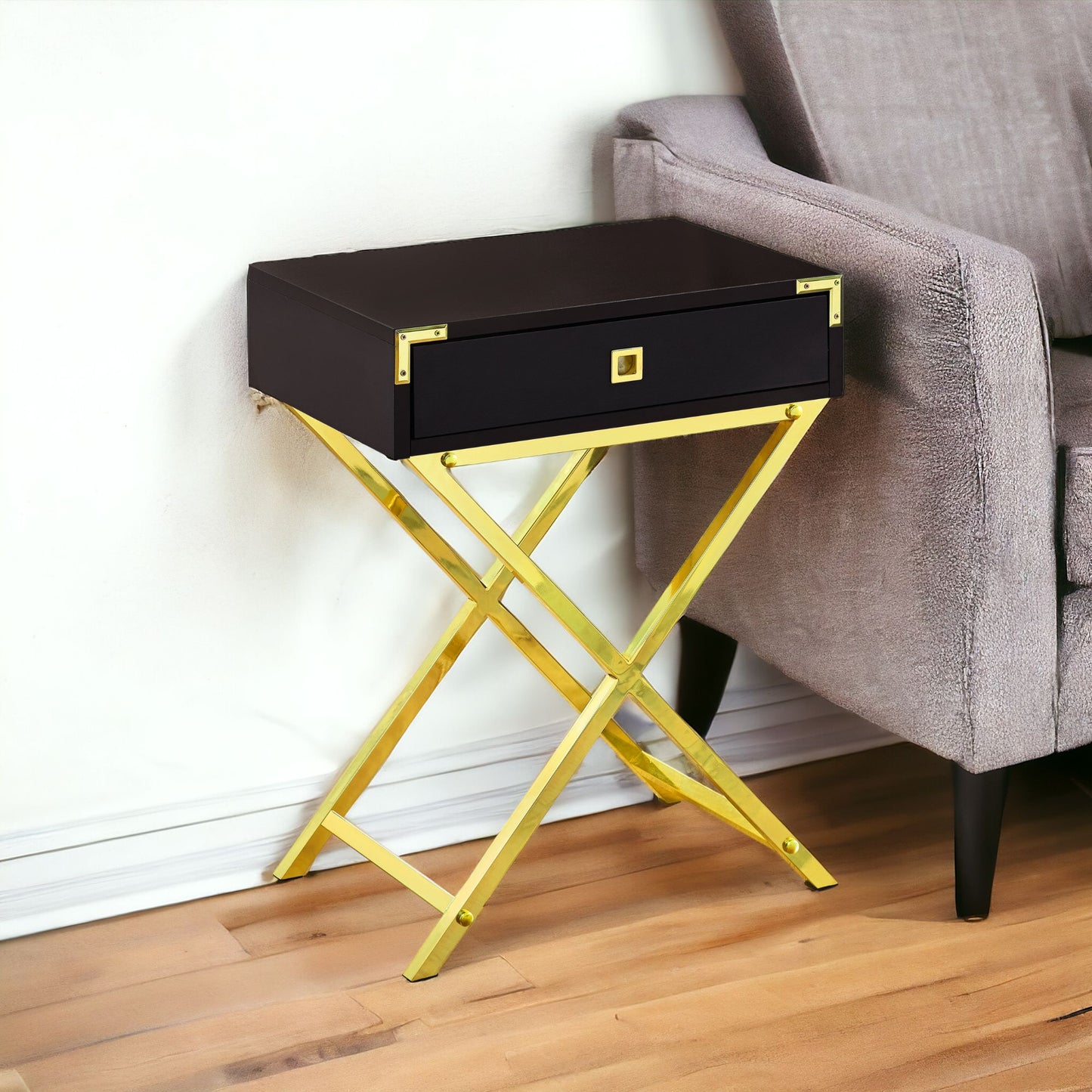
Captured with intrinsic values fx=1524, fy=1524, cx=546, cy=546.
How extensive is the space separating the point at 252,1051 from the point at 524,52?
1098 millimetres

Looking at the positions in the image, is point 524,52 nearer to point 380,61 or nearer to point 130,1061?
point 380,61

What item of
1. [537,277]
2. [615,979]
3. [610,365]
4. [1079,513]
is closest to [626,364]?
[610,365]

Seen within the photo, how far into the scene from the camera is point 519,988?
149 centimetres

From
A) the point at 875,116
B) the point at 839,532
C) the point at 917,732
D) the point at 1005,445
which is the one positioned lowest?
the point at 917,732

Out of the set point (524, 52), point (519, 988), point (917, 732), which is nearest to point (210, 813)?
point (519, 988)

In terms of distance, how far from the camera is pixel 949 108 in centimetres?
180

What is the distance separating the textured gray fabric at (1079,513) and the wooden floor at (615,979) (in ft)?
1.28

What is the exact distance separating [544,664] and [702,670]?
0.38 metres

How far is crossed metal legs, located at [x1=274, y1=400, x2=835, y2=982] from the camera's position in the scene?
4.67 ft

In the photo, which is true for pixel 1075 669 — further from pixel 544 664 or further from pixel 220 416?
pixel 220 416

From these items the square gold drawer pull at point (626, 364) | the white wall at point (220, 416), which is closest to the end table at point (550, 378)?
the square gold drawer pull at point (626, 364)

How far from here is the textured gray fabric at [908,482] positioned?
1.41 m

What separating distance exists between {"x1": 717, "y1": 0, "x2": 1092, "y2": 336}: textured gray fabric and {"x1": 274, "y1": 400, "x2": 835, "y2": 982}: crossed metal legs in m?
0.45

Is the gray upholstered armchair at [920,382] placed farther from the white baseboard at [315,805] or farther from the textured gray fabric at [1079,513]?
the white baseboard at [315,805]
